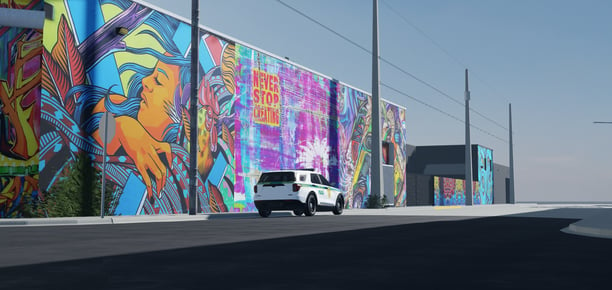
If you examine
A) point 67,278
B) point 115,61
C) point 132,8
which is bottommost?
point 67,278

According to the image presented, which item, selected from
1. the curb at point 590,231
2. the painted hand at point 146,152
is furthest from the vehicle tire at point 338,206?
the curb at point 590,231

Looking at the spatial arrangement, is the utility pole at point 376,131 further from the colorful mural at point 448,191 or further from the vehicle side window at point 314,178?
the colorful mural at point 448,191

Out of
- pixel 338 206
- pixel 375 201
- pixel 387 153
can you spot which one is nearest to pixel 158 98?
pixel 338 206

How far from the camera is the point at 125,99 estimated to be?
28750mm

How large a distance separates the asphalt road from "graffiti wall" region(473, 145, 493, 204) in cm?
7811

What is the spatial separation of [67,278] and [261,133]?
31085mm

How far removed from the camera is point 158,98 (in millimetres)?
30688

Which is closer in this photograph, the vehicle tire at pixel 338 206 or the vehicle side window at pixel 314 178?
the vehicle side window at pixel 314 178

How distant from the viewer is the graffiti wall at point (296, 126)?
124 ft

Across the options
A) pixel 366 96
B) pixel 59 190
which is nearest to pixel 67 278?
pixel 59 190

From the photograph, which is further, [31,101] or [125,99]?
[125,99]

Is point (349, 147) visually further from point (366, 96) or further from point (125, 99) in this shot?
point (125, 99)

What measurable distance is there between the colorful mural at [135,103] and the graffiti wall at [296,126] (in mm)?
1935

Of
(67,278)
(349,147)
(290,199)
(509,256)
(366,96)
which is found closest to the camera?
Answer: (67,278)
